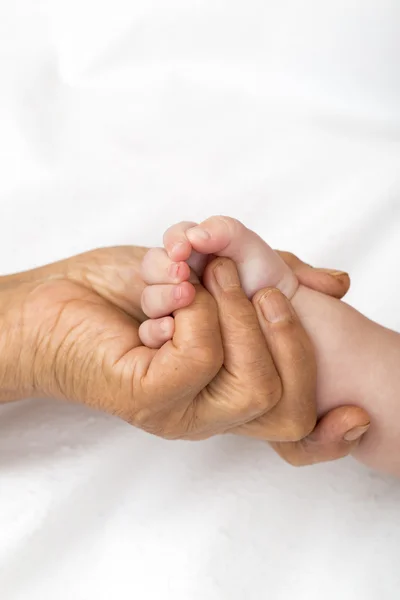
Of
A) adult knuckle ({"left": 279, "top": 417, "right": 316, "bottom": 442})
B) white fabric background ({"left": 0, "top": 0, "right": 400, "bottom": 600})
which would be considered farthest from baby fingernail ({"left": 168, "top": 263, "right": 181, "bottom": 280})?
white fabric background ({"left": 0, "top": 0, "right": 400, "bottom": 600})

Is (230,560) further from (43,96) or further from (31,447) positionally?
(43,96)

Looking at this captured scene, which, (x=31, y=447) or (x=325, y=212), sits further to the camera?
(x=325, y=212)

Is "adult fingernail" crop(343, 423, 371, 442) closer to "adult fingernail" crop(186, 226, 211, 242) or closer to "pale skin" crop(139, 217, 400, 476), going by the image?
"pale skin" crop(139, 217, 400, 476)

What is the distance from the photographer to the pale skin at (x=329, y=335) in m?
1.17

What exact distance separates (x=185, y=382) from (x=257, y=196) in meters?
0.69

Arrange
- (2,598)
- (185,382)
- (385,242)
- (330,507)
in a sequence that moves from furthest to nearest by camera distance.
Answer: (385,242) → (330,507) → (2,598) → (185,382)

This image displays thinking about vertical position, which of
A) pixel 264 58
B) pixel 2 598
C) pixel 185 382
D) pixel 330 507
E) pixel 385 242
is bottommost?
pixel 2 598

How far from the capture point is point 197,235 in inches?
45.0

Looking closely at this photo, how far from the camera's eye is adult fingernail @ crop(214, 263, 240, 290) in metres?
1.17

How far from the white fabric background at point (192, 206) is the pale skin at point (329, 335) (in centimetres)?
15

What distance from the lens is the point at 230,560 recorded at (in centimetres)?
126

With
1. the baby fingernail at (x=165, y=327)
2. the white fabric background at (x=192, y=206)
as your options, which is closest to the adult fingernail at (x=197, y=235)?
the baby fingernail at (x=165, y=327)

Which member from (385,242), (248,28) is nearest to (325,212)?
(385,242)

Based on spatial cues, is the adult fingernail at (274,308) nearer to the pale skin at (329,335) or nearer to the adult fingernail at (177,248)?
→ the pale skin at (329,335)
